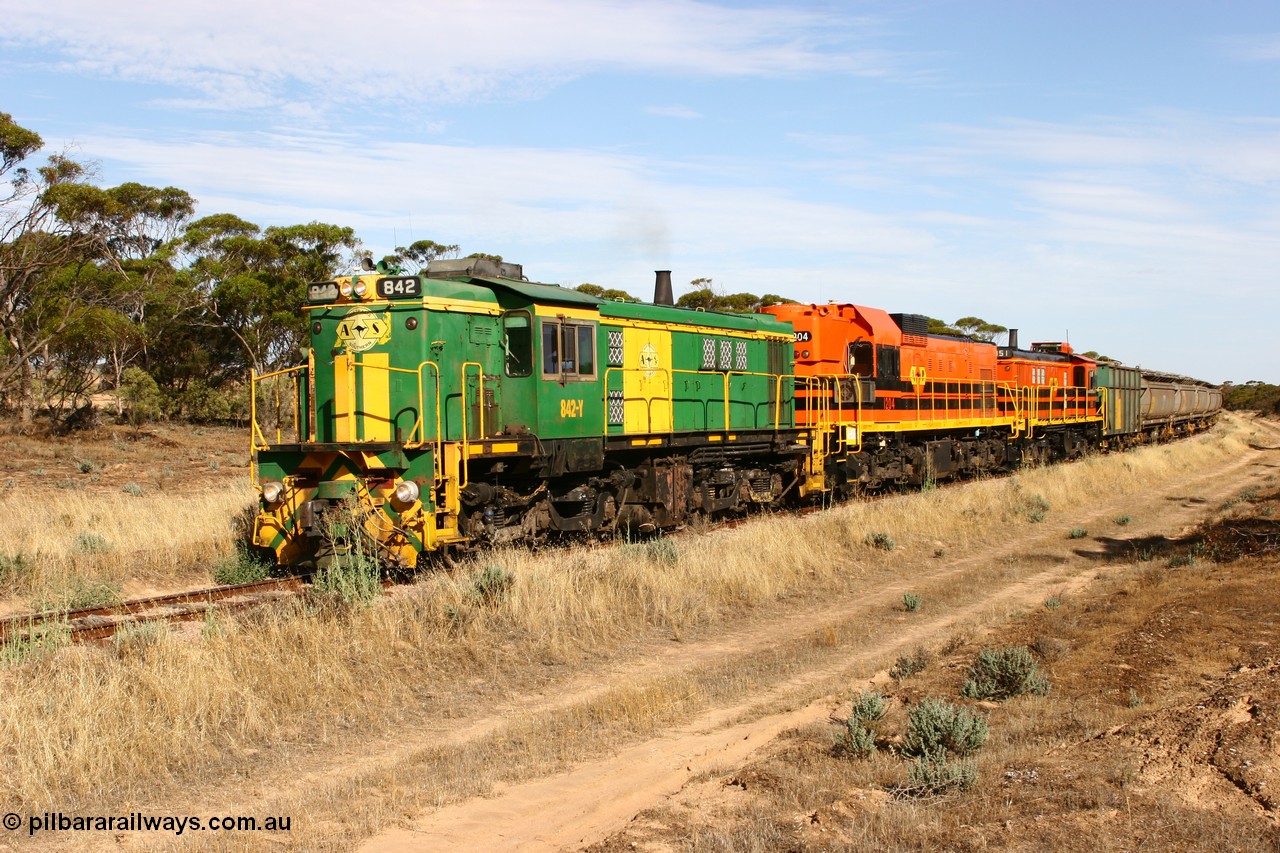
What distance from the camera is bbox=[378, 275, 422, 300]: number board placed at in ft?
40.3

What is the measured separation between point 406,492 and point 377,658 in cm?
298

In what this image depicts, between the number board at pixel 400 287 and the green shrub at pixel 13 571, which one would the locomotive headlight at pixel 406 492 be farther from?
the green shrub at pixel 13 571

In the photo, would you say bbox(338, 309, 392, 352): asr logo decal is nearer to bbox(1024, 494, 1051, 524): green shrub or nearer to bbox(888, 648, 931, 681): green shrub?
bbox(888, 648, 931, 681): green shrub

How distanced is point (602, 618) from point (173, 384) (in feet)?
139

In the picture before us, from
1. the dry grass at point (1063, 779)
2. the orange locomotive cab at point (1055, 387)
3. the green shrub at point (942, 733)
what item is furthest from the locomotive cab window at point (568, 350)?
the orange locomotive cab at point (1055, 387)

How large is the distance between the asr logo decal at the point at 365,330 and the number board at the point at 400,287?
27cm

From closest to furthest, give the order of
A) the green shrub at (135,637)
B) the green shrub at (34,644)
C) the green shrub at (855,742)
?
the green shrub at (855,742), the green shrub at (34,644), the green shrub at (135,637)

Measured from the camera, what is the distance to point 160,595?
1212 centimetres

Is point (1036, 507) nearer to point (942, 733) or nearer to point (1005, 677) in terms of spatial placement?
point (1005, 677)

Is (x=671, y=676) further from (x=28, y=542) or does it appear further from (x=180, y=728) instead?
(x=28, y=542)

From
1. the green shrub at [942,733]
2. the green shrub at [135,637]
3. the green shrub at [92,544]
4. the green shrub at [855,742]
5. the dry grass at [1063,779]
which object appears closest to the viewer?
the dry grass at [1063,779]

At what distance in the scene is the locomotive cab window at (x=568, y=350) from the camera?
13.9 meters

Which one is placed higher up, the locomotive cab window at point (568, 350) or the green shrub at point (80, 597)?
the locomotive cab window at point (568, 350)

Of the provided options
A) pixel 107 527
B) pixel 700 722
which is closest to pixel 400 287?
pixel 107 527
